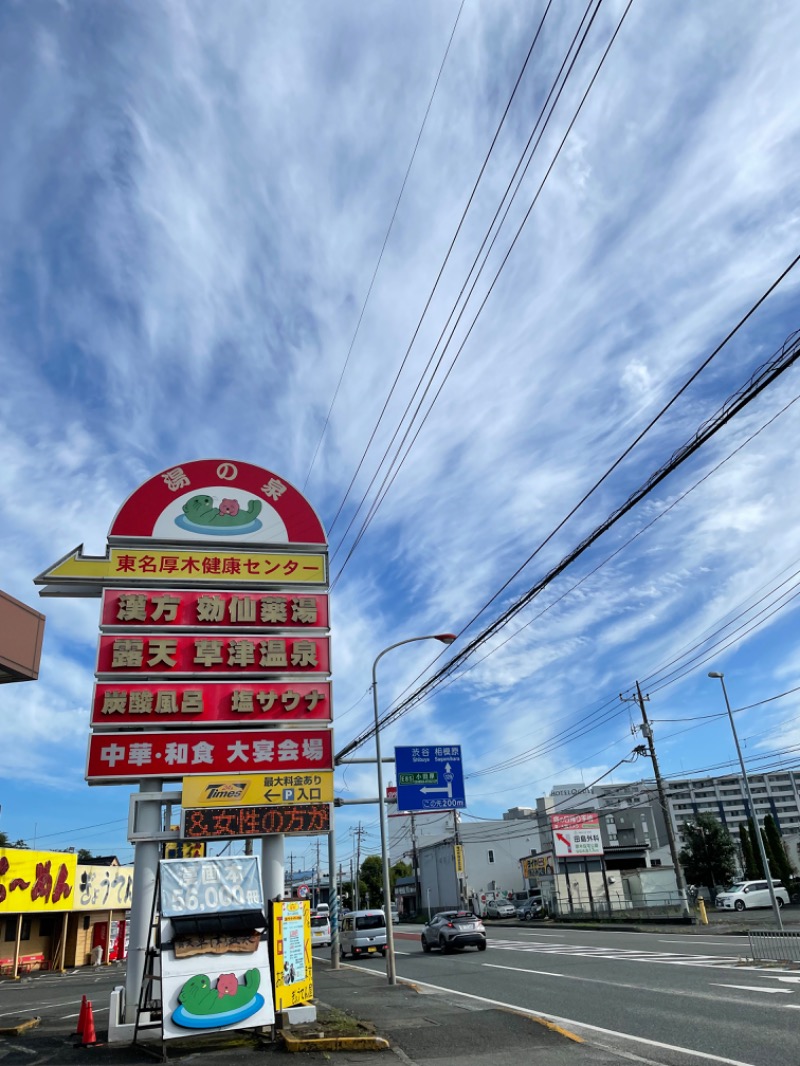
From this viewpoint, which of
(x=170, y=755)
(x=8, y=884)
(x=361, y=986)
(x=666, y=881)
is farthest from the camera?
(x=666, y=881)

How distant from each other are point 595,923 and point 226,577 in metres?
39.3

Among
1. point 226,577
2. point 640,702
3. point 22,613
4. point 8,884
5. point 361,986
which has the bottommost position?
point 361,986

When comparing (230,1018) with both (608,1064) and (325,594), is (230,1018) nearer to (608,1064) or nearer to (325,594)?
(608,1064)

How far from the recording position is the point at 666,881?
199 ft

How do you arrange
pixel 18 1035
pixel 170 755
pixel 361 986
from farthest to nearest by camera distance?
pixel 361 986 → pixel 170 755 → pixel 18 1035

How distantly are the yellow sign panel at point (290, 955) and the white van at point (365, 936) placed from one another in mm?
23225

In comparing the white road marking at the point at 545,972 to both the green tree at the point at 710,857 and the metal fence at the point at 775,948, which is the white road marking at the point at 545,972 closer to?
the metal fence at the point at 775,948

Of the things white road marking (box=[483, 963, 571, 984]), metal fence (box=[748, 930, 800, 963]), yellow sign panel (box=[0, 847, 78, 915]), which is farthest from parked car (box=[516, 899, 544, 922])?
metal fence (box=[748, 930, 800, 963])

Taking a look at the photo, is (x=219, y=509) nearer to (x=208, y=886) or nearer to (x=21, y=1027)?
(x=208, y=886)

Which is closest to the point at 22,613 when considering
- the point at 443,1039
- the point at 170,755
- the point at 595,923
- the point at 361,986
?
the point at 170,755

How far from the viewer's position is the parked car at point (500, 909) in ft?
230

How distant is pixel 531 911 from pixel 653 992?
51604 mm

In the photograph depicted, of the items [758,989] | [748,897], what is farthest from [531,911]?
[758,989]

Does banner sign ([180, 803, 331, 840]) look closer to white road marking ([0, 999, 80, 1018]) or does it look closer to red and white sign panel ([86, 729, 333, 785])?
red and white sign panel ([86, 729, 333, 785])
